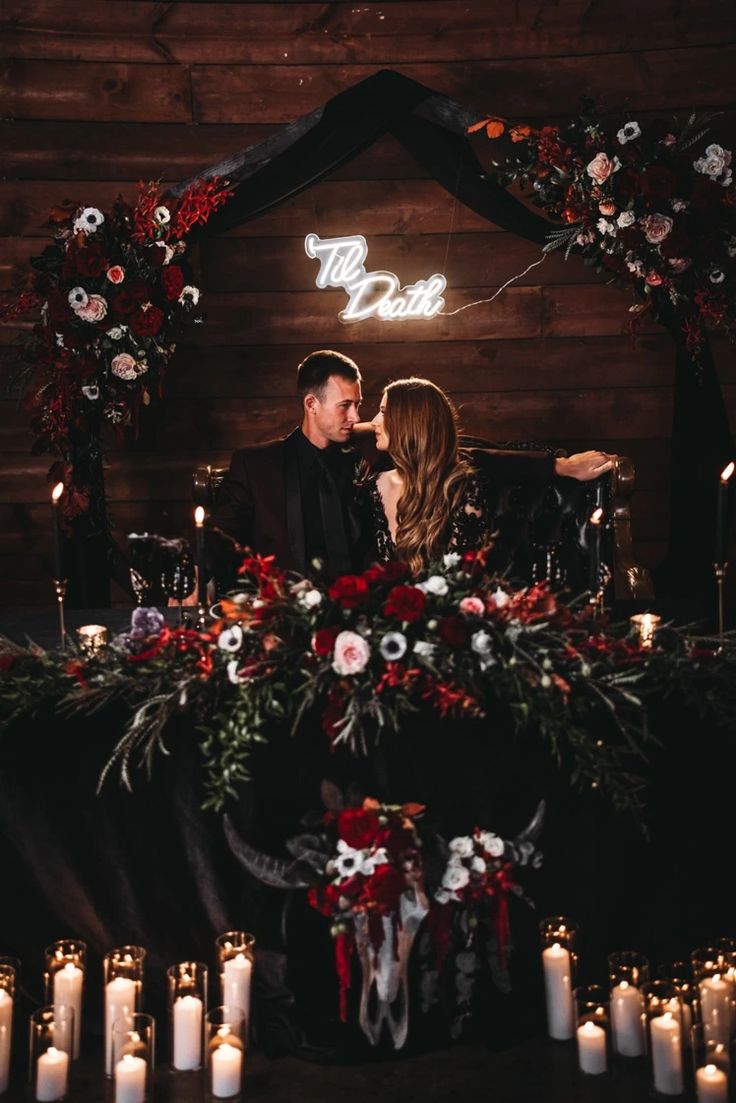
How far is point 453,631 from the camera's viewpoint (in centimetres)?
230

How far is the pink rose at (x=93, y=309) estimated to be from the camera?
4375 mm

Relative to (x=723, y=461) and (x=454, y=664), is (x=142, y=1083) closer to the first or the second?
(x=454, y=664)

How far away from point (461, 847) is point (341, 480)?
7.22 ft

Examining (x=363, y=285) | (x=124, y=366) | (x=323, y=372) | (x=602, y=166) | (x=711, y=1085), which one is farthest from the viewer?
(x=363, y=285)

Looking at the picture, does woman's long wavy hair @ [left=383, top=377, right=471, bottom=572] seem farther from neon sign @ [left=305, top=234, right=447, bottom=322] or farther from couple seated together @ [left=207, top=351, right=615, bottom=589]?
neon sign @ [left=305, top=234, right=447, bottom=322]

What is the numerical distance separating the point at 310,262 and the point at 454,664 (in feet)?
11.7

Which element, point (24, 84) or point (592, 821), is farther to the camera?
point (24, 84)

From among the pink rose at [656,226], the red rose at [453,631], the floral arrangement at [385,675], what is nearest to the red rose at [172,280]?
the pink rose at [656,226]

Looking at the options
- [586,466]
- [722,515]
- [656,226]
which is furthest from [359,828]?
[656,226]

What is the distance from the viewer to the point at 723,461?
182 inches

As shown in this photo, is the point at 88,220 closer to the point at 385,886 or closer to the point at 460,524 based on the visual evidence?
the point at 460,524

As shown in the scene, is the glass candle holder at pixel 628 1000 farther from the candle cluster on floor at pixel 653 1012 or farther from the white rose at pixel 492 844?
the white rose at pixel 492 844

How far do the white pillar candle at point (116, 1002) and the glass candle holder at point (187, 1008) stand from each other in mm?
82

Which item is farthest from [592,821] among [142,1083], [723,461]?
[723,461]
